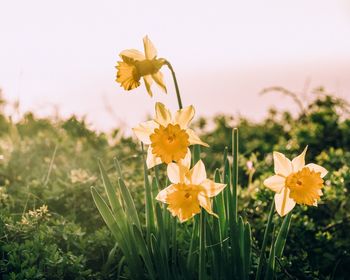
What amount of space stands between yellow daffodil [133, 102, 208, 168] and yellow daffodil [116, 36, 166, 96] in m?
0.08

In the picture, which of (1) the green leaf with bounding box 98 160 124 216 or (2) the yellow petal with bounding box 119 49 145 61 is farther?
(1) the green leaf with bounding box 98 160 124 216

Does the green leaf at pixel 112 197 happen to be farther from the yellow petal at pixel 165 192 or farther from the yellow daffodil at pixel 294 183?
the yellow daffodil at pixel 294 183

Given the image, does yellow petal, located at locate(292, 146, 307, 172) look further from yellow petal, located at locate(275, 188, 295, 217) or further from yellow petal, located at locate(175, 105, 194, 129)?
yellow petal, located at locate(175, 105, 194, 129)

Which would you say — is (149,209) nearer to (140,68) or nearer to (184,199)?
(184,199)

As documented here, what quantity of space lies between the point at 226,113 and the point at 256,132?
0.35 metres

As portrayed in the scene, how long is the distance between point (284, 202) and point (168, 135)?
0.42 meters

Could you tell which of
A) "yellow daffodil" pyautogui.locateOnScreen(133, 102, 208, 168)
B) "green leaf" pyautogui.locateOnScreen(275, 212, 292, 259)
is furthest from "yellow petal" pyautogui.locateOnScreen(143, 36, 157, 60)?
"green leaf" pyautogui.locateOnScreen(275, 212, 292, 259)

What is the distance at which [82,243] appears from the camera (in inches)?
83.7

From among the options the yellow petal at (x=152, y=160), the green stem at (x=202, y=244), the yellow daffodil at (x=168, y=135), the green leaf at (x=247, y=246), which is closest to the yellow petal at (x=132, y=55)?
the yellow daffodil at (x=168, y=135)

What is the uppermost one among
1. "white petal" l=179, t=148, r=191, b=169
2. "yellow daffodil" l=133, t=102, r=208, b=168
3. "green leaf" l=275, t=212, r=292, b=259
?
"yellow daffodil" l=133, t=102, r=208, b=168

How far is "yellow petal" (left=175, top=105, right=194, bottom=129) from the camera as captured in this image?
5.42 feet

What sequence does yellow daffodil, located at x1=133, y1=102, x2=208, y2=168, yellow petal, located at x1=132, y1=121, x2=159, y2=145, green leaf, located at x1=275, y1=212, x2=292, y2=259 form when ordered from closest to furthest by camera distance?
1. yellow daffodil, located at x1=133, y1=102, x2=208, y2=168
2. yellow petal, located at x1=132, y1=121, x2=159, y2=145
3. green leaf, located at x1=275, y1=212, x2=292, y2=259

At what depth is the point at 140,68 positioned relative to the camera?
5.41 feet

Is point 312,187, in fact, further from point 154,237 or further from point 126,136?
point 126,136
